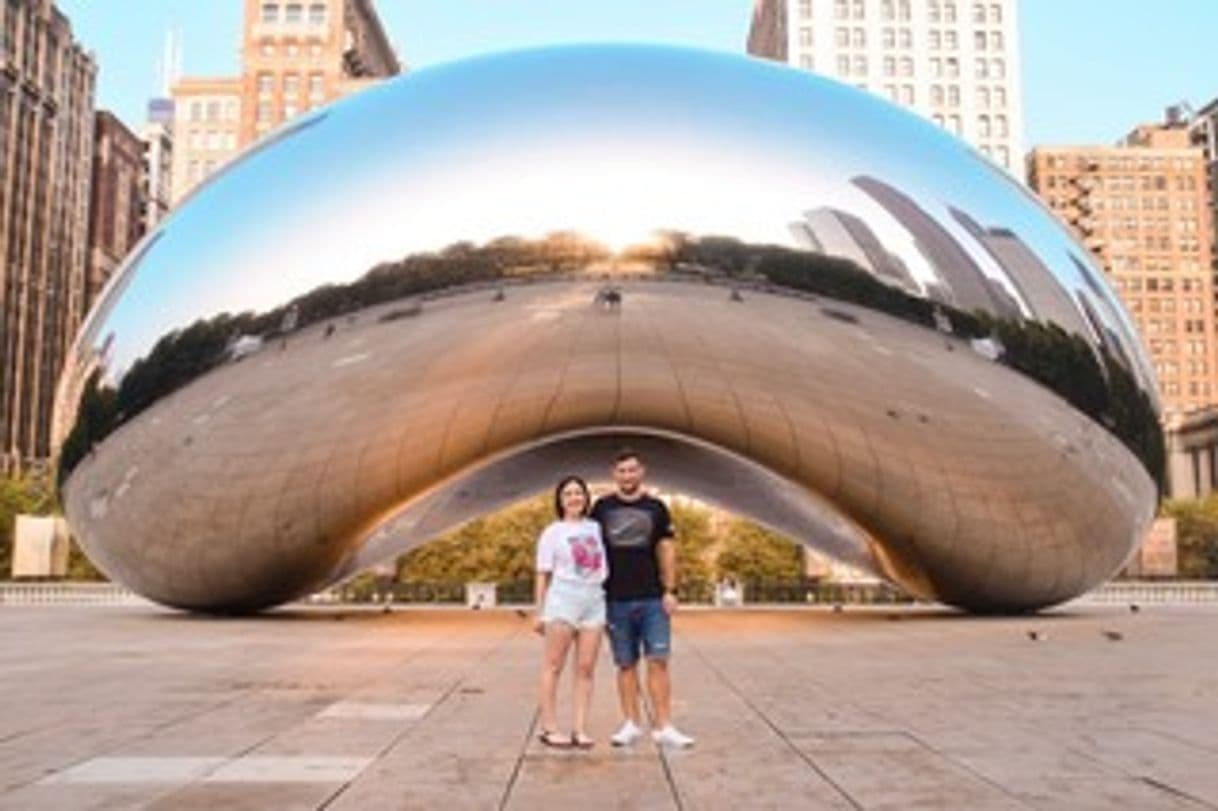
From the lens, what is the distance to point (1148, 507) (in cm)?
1413

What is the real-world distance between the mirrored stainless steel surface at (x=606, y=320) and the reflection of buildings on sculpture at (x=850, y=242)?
0.07 feet

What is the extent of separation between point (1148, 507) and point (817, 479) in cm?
381

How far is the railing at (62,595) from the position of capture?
92.7ft

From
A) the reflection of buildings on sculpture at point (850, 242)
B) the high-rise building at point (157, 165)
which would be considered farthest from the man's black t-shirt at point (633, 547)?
the high-rise building at point (157, 165)

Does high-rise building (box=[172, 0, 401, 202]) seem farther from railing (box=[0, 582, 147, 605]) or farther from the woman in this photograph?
the woman

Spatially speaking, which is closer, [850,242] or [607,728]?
[607,728]

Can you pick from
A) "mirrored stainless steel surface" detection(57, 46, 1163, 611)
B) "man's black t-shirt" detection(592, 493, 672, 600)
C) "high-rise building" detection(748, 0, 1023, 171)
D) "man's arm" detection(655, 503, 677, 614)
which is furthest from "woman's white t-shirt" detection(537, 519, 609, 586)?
"high-rise building" detection(748, 0, 1023, 171)

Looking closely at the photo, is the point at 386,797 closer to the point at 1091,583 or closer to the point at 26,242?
the point at 1091,583

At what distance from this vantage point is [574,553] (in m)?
6.10

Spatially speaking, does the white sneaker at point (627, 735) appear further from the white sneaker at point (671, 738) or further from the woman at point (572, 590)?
the woman at point (572, 590)

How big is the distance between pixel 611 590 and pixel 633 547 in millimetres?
245

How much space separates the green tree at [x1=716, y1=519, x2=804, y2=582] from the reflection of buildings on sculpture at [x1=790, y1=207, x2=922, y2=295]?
172 feet

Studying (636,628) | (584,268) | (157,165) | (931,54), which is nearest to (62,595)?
(584,268)

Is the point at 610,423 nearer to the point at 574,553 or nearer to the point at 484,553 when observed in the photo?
the point at 574,553
